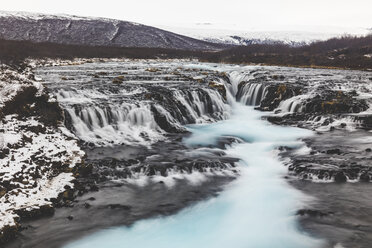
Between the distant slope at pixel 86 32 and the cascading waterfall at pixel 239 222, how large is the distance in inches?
3732

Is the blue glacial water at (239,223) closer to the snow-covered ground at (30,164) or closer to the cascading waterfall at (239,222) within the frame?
the cascading waterfall at (239,222)

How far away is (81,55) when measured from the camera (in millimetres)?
50688

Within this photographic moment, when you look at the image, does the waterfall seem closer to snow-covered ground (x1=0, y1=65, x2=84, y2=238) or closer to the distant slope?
snow-covered ground (x1=0, y1=65, x2=84, y2=238)

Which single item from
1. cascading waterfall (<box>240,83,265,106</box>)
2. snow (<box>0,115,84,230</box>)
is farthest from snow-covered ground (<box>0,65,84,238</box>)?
cascading waterfall (<box>240,83,265,106</box>)

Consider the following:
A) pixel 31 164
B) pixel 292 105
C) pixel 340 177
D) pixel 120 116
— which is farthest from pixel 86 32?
pixel 340 177

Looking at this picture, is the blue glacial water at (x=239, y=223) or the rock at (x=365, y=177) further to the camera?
the rock at (x=365, y=177)

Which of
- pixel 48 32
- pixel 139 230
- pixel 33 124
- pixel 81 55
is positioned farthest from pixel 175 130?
pixel 48 32

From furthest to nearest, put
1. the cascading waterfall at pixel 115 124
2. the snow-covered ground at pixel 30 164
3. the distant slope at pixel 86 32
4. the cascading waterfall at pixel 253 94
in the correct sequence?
the distant slope at pixel 86 32 < the cascading waterfall at pixel 253 94 < the cascading waterfall at pixel 115 124 < the snow-covered ground at pixel 30 164

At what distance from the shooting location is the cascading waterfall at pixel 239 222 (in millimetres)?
6922

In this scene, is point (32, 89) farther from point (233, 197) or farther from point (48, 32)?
point (48, 32)

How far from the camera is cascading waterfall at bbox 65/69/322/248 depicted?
6.92m

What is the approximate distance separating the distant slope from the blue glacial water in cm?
9492

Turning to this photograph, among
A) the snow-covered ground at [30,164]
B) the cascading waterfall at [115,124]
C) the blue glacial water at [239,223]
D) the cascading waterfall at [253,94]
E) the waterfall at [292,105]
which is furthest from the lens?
the cascading waterfall at [253,94]

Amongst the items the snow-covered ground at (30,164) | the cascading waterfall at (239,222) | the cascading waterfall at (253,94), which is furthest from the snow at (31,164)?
the cascading waterfall at (253,94)
